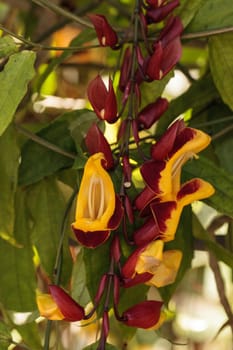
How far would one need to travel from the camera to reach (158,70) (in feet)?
2.08

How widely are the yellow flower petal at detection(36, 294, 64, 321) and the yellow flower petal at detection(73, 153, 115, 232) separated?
2.4 inches

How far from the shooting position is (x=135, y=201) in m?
0.62

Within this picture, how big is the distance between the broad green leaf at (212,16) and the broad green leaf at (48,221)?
19 centimetres

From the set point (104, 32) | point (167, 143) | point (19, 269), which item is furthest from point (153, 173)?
point (19, 269)

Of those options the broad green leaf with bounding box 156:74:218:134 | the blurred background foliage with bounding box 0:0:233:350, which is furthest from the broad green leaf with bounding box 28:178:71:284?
the broad green leaf with bounding box 156:74:218:134

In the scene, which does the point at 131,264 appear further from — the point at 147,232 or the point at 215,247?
the point at 215,247

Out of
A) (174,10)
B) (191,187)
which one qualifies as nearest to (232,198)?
(191,187)

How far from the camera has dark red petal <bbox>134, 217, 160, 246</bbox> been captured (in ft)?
1.97

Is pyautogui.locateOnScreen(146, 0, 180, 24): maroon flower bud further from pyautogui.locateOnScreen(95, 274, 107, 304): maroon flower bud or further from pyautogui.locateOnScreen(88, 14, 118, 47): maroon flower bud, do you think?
pyautogui.locateOnScreen(95, 274, 107, 304): maroon flower bud

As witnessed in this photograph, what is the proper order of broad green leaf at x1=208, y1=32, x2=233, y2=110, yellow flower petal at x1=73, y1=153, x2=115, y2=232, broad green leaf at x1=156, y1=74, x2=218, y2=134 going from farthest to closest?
broad green leaf at x1=156, y1=74, x2=218, y2=134 < broad green leaf at x1=208, y1=32, x2=233, y2=110 < yellow flower petal at x1=73, y1=153, x2=115, y2=232

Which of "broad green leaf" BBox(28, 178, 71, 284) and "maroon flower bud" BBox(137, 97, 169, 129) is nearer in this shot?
"maroon flower bud" BBox(137, 97, 169, 129)

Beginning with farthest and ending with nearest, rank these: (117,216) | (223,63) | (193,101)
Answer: (193,101)
(223,63)
(117,216)

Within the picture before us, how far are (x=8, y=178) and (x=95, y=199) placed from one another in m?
0.13

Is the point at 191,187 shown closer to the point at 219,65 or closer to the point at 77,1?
the point at 219,65
